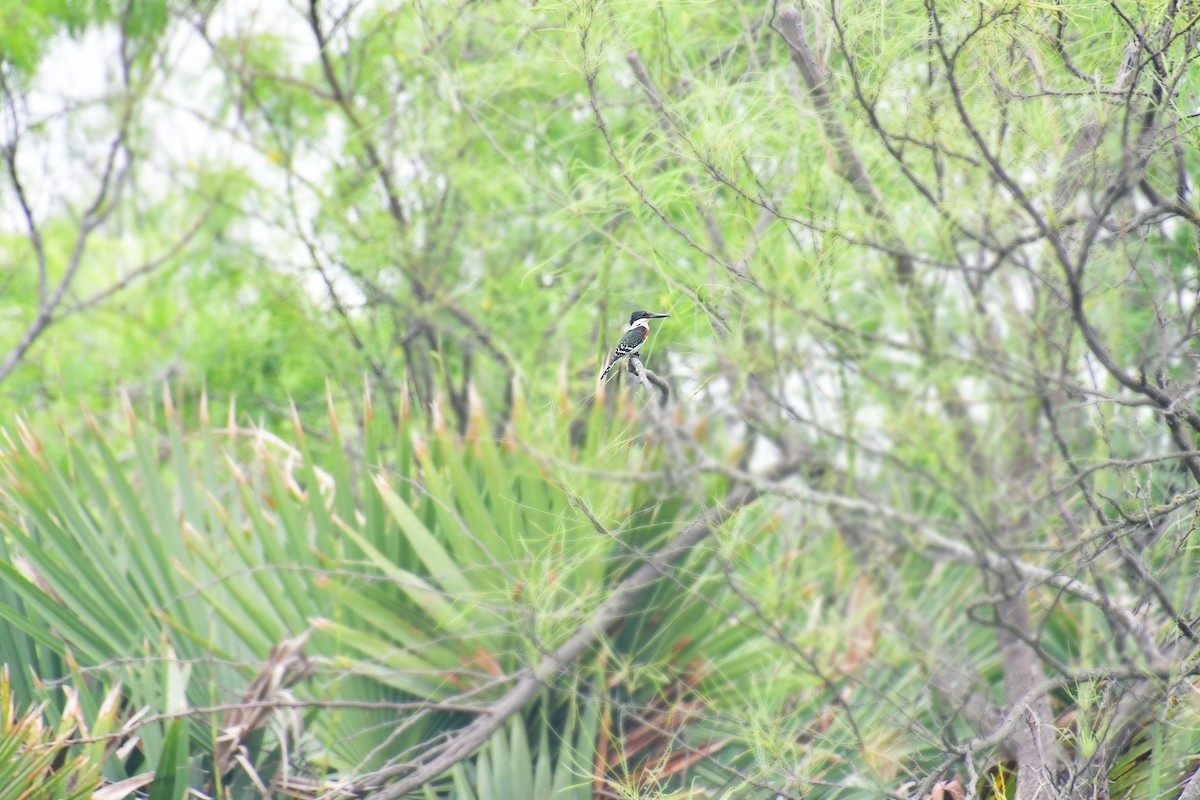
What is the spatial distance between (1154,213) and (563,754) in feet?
5.67

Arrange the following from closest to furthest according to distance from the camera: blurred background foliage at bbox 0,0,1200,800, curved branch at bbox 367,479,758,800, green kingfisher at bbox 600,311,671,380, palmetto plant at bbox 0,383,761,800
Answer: green kingfisher at bbox 600,311,671,380 → blurred background foliage at bbox 0,0,1200,800 → curved branch at bbox 367,479,758,800 → palmetto plant at bbox 0,383,761,800

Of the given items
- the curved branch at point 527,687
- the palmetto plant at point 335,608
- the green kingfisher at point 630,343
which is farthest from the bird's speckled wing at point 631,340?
the palmetto plant at point 335,608

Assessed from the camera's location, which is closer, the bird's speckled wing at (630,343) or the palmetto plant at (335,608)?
the bird's speckled wing at (630,343)

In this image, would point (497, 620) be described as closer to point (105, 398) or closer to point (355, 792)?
point (355, 792)

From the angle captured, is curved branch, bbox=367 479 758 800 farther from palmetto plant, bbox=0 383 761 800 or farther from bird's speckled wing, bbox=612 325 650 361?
bird's speckled wing, bbox=612 325 650 361

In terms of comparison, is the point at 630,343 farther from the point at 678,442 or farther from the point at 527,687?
the point at 678,442

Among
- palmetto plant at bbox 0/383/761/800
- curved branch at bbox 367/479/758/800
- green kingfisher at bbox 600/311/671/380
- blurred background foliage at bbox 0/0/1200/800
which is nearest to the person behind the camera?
green kingfisher at bbox 600/311/671/380

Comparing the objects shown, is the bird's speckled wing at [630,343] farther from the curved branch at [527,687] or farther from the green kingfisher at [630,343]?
the curved branch at [527,687]

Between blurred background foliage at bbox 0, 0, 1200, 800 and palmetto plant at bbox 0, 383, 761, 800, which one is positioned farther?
palmetto plant at bbox 0, 383, 761, 800

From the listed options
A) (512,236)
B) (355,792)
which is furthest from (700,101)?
(512,236)

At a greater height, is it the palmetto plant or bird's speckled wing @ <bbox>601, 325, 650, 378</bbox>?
bird's speckled wing @ <bbox>601, 325, 650, 378</bbox>

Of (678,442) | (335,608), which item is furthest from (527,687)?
(678,442)

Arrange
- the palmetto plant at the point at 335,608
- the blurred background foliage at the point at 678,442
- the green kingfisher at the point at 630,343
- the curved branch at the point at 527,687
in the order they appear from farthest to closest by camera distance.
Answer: the palmetto plant at the point at 335,608 < the curved branch at the point at 527,687 < the blurred background foliage at the point at 678,442 < the green kingfisher at the point at 630,343

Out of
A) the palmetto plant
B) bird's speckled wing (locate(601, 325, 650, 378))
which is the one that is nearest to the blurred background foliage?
the palmetto plant
